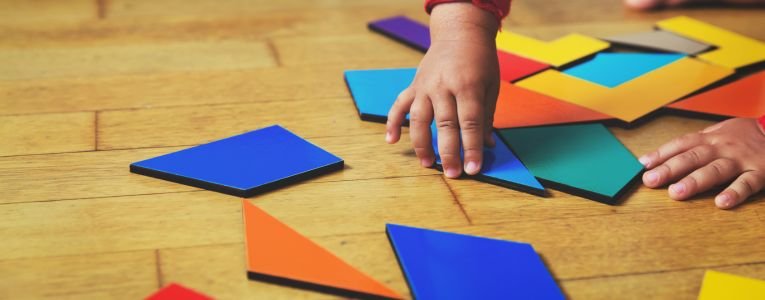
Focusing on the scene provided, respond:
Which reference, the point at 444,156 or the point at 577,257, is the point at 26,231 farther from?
the point at 577,257

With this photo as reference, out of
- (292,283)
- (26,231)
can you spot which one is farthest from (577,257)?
(26,231)

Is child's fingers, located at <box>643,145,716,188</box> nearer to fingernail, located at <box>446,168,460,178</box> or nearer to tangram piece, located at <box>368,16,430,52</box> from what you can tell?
fingernail, located at <box>446,168,460,178</box>

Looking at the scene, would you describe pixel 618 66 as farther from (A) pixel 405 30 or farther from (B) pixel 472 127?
(B) pixel 472 127

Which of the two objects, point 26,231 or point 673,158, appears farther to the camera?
point 673,158

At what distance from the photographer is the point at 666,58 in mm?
1580

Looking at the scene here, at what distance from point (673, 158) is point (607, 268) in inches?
10.1

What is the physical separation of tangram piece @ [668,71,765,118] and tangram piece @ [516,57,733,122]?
26 mm

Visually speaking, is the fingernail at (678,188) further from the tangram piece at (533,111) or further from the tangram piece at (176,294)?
the tangram piece at (176,294)

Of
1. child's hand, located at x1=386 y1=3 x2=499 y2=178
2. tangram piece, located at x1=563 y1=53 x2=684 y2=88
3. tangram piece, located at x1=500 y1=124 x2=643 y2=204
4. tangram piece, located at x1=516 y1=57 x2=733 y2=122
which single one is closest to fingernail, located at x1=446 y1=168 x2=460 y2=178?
child's hand, located at x1=386 y1=3 x2=499 y2=178

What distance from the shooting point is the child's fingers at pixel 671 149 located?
1.17 metres

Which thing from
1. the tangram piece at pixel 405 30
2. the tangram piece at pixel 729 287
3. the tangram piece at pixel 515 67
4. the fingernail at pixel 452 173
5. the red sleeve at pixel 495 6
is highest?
the red sleeve at pixel 495 6

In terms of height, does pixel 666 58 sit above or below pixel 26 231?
above

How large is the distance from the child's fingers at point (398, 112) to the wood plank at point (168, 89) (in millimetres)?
296

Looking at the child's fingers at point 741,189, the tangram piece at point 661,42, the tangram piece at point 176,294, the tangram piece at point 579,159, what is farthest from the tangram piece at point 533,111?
the tangram piece at point 176,294
